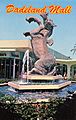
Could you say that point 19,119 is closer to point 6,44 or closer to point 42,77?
point 42,77

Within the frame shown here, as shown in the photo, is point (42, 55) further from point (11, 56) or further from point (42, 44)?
point (11, 56)

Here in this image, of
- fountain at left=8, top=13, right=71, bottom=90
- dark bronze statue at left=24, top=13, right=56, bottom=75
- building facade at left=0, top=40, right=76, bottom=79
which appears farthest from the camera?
building facade at left=0, top=40, right=76, bottom=79

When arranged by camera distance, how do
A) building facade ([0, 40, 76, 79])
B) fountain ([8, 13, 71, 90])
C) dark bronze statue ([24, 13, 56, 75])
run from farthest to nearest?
building facade ([0, 40, 76, 79])
dark bronze statue ([24, 13, 56, 75])
fountain ([8, 13, 71, 90])

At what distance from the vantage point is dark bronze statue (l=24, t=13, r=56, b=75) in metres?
18.7

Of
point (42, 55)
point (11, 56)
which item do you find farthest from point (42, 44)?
point (11, 56)

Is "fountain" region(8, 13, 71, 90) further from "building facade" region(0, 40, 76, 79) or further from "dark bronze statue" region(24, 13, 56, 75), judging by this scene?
"building facade" region(0, 40, 76, 79)

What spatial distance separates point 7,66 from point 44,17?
9.61 metres

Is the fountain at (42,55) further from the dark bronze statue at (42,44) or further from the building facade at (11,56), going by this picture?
the building facade at (11,56)

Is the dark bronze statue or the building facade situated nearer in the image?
the dark bronze statue

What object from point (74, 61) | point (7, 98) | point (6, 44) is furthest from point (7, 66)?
point (7, 98)

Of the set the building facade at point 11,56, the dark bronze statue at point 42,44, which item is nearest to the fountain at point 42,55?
the dark bronze statue at point 42,44

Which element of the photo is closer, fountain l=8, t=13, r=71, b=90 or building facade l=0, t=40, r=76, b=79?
fountain l=8, t=13, r=71, b=90

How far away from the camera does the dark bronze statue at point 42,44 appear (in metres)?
18.7

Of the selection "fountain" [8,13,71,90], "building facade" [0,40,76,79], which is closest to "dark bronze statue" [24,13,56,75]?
"fountain" [8,13,71,90]
